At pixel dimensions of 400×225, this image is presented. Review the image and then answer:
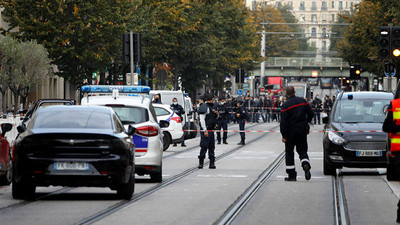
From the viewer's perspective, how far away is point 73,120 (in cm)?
1528

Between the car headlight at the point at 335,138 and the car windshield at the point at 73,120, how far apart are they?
21.2 feet

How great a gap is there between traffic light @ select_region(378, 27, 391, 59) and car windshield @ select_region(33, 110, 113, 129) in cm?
1616

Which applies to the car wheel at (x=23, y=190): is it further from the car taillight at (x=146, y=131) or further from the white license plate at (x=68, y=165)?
the car taillight at (x=146, y=131)

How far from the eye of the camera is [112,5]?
46750mm

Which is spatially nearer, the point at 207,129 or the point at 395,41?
the point at 207,129

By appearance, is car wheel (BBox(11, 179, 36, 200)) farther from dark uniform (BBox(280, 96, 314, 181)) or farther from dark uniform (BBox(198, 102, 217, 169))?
dark uniform (BBox(198, 102, 217, 169))

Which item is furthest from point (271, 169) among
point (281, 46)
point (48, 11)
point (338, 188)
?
point (281, 46)

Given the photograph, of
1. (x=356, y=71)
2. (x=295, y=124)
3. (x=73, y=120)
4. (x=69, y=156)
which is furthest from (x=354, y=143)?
(x=356, y=71)

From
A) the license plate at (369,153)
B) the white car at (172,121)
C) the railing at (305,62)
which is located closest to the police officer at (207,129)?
the license plate at (369,153)

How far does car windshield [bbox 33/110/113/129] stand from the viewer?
49.8ft

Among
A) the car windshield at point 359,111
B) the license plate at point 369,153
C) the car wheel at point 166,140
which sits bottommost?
the car wheel at point 166,140

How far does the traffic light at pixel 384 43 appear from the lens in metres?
30.4

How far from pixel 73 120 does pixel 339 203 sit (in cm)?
389

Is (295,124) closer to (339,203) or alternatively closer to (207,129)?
(339,203)
